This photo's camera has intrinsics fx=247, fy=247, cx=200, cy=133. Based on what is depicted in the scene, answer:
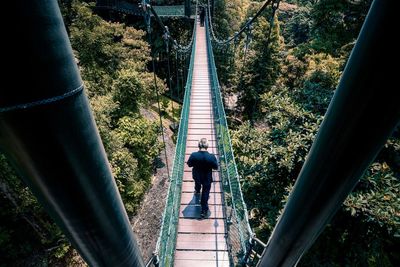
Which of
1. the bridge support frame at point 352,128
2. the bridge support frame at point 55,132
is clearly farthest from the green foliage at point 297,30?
the bridge support frame at point 55,132

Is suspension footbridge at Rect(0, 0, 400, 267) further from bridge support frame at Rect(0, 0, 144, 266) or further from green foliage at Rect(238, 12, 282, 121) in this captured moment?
green foliage at Rect(238, 12, 282, 121)

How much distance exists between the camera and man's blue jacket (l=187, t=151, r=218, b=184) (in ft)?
9.77

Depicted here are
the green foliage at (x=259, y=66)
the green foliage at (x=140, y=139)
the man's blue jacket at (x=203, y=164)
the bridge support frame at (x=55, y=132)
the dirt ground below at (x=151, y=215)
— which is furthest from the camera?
the green foliage at (x=259, y=66)

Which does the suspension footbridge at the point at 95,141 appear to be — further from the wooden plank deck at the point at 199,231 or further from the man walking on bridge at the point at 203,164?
the wooden plank deck at the point at 199,231

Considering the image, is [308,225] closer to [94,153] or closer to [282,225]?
[282,225]

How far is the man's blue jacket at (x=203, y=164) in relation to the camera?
298 centimetres

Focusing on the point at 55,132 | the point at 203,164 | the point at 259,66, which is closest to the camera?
the point at 55,132

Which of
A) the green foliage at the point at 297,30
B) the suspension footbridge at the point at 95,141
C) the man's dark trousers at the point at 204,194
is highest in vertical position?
the suspension footbridge at the point at 95,141

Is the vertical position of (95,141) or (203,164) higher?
(95,141)

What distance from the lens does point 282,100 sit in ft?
17.1

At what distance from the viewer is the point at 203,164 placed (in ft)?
9.88

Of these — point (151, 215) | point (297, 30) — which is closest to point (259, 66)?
point (151, 215)

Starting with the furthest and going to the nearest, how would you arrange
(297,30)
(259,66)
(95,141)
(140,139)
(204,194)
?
(297,30), (259,66), (140,139), (204,194), (95,141)

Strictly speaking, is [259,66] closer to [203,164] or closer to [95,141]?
[203,164]
